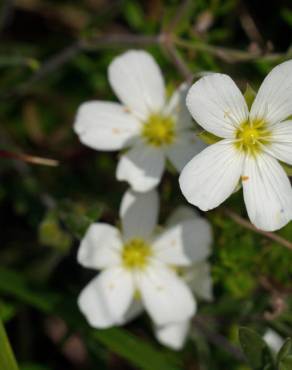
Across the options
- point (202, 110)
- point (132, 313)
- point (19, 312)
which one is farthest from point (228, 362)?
point (202, 110)

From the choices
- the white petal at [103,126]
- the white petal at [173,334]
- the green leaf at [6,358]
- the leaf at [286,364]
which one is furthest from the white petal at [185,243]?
the green leaf at [6,358]

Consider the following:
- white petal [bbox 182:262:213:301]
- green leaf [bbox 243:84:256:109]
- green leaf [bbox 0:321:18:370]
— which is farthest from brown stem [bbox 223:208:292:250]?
green leaf [bbox 0:321:18:370]

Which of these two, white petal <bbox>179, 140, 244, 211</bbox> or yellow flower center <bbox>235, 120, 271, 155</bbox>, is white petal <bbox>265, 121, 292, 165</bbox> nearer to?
yellow flower center <bbox>235, 120, 271, 155</bbox>

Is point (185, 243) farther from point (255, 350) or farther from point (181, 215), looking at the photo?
point (255, 350)

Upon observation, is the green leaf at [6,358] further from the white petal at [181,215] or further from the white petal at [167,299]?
the white petal at [181,215]

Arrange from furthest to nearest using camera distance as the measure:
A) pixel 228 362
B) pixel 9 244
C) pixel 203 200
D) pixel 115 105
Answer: pixel 9 244 → pixel 228 362 → pixel 115 105 → pixel 203 200

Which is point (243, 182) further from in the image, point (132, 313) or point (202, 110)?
point (132, 313)
